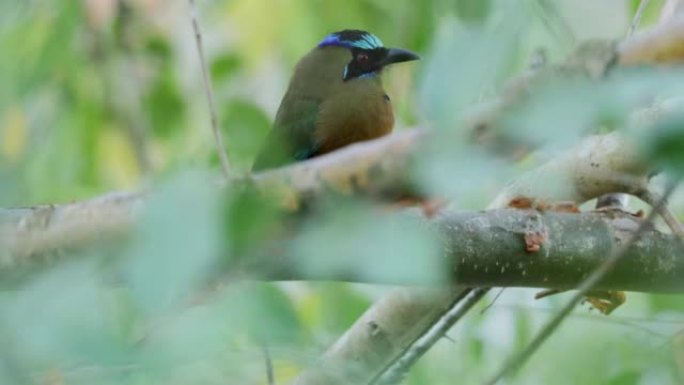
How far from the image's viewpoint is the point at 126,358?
2.97 feet

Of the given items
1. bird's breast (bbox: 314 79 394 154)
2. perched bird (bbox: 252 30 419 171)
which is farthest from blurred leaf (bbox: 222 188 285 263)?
bird's breast (bbox: 314 79 394 154)

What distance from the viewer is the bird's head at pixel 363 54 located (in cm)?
396

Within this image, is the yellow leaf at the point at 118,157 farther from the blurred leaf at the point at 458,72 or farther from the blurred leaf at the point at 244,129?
the blurred leaf at the point at 458,72

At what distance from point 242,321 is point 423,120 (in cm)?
19

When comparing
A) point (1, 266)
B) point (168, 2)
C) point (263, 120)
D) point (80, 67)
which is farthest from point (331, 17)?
point (1, 266)

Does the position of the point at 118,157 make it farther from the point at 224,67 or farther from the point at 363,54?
the point at 363,54

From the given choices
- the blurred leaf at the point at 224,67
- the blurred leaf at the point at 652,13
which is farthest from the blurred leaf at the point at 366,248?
the blurred leaf at the point at 224,67

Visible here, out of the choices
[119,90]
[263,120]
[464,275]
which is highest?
[464,275]

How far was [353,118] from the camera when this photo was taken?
372cm

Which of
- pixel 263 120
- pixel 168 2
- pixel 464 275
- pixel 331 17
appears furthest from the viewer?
pixel 168 2

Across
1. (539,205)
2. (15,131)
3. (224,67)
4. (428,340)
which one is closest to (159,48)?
A: (224,67)

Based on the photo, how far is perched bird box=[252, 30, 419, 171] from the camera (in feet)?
12.0

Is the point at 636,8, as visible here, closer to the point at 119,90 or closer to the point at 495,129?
the point at 495,129

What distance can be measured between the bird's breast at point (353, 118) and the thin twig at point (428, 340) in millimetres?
1203
